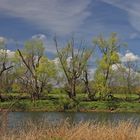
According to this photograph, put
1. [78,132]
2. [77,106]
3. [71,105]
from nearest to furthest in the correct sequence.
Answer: [78,132] → [71,105] → [77,106]

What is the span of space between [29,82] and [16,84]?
2443 mm

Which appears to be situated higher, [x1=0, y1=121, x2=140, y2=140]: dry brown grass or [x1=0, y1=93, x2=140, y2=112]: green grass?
[x1=0, y1=121, x2=140, y2=140]: dry brown grass

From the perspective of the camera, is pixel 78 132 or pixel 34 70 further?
pixel 34 70

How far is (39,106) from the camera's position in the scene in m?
69.1

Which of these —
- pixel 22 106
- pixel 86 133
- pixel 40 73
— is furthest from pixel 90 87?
pixel 86 133

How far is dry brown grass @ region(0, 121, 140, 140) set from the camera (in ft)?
46.6

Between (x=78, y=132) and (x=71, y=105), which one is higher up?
(x=78, y=132)

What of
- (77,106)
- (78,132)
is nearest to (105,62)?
(77,106)

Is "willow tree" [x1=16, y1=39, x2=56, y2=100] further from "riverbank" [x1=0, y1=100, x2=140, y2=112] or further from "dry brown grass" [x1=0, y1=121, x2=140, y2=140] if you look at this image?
"dry brown grass" [x1=0, y1=121, x2=140, y2=140]

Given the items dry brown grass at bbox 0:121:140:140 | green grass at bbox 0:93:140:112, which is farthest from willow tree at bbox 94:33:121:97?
dry brown grass at bbox 0:121:140:140

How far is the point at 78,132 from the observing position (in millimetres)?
14320

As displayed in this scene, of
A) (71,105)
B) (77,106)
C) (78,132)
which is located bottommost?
(77,106)

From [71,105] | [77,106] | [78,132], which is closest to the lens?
[78,132]

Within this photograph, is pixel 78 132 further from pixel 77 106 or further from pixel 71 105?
pixel 77 106
